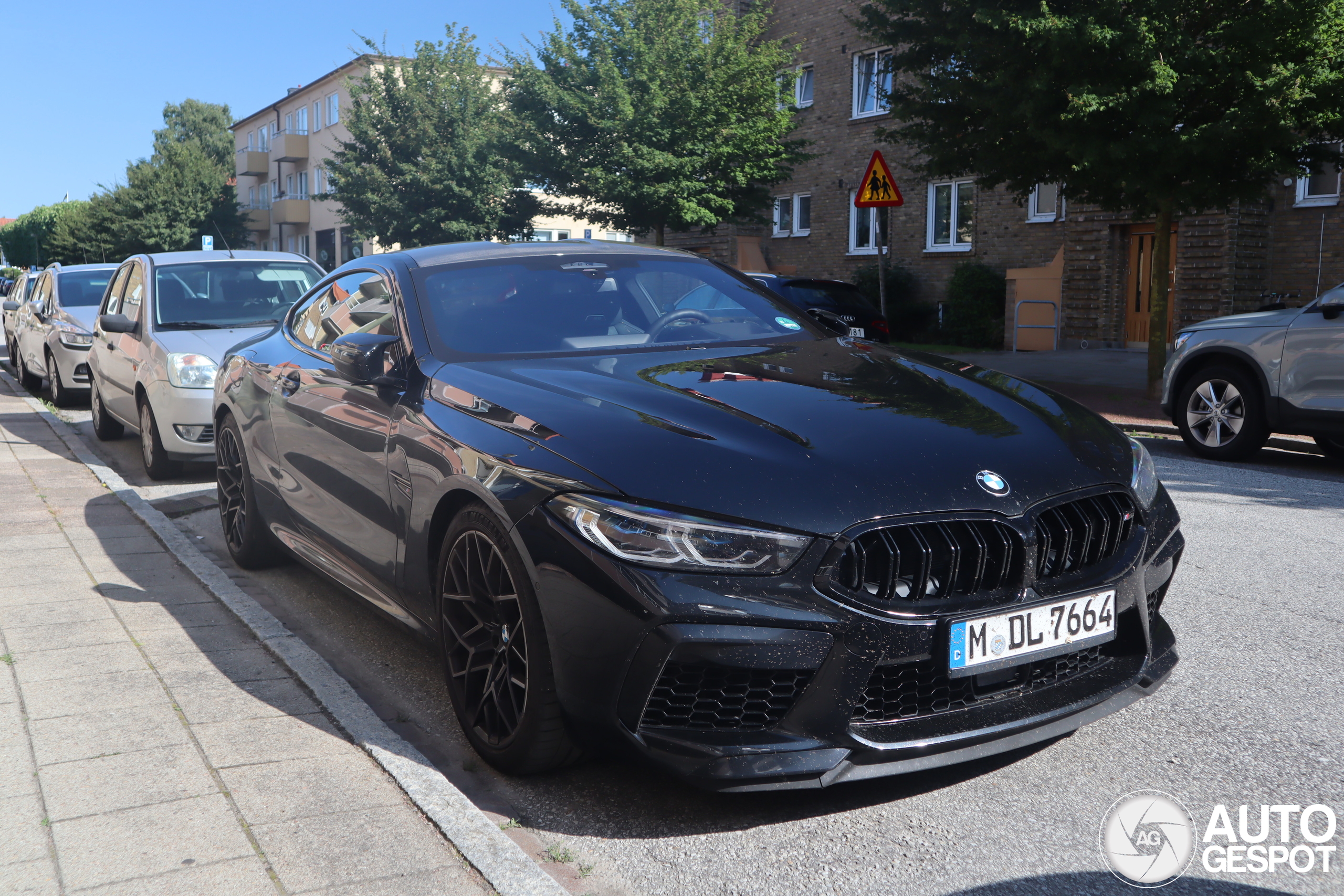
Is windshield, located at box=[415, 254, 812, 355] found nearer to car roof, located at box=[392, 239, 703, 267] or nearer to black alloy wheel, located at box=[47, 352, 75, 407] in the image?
car roof, located at box=[392, 239, 703, 267]

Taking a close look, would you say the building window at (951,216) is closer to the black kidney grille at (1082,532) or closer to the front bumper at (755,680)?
the black kidney grille at (1082,532)

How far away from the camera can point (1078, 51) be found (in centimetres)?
1223

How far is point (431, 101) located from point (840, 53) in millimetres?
14214

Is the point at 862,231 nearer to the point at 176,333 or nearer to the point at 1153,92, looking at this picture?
the point at 1153,92

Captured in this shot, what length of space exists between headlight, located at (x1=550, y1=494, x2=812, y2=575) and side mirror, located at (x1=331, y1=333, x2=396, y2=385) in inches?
58.9

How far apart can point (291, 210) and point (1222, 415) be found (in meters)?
60.5

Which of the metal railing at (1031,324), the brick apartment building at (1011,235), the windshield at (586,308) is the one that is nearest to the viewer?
the windshield at (586,308)

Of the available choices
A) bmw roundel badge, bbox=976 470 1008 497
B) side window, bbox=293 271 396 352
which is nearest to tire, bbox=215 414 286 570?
side window, bbox=293 271 396 352

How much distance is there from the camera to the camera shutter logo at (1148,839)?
2.83 meters

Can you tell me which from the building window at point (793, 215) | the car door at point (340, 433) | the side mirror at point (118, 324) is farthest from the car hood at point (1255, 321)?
the building window at point (793, 215)

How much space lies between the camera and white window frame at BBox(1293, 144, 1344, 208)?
18.7 metres

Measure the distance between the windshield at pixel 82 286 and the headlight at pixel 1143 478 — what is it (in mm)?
13958

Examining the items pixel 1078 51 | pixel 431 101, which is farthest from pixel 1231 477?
pixel 431 101

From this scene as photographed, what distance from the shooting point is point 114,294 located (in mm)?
10859
